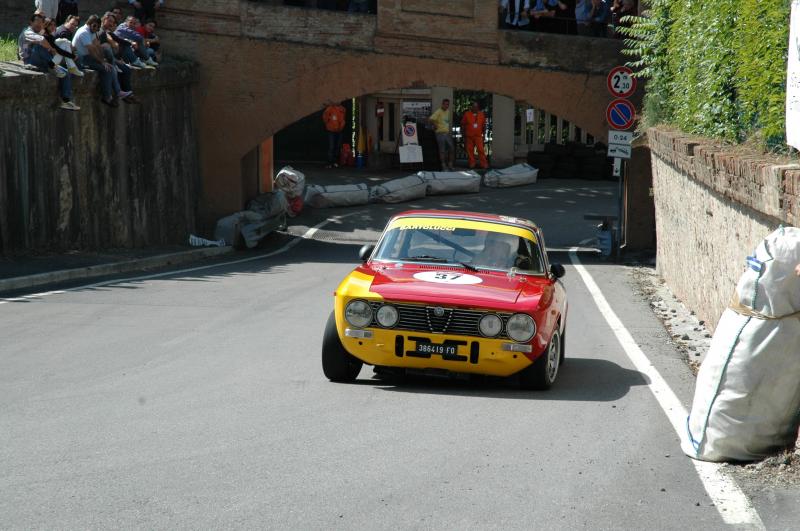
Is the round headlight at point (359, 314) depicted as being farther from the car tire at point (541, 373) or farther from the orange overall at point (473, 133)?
the orange overall at point (473, 133)

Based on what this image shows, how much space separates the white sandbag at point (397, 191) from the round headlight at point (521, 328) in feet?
80.6

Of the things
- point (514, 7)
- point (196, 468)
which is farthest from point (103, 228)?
point (196, 468)

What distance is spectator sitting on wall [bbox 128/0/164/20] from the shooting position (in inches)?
1131

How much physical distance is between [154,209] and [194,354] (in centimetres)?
1492

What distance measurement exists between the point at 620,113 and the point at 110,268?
1072cm

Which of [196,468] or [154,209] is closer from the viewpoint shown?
[196,468]

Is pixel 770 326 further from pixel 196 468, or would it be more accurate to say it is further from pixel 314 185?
pixel 314 185

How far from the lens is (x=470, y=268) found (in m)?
11.1

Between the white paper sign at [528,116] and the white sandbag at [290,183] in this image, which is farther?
the white paper sign at [528,116]

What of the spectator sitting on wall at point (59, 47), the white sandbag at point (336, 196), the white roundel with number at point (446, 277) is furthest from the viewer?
the white sandbag at point (336, 196)

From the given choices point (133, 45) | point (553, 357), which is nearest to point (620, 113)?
point (133, 45)

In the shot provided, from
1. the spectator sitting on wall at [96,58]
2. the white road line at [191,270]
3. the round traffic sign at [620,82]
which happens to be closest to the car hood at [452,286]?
the white road line at [191,270]

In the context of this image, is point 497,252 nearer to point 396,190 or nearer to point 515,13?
point 515,13

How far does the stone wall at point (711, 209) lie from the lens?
1032cm
